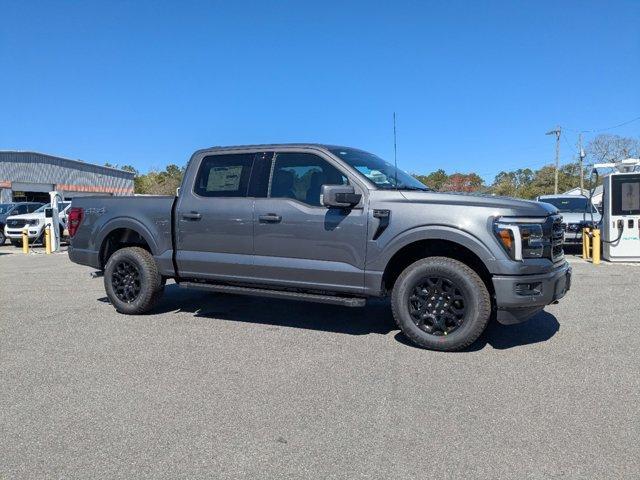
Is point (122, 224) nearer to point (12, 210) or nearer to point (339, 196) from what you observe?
point (339, 196)

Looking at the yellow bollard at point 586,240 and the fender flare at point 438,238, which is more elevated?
the fender flare at point 438,238

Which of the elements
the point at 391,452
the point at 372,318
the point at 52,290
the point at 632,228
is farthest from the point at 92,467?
the point at 632,228

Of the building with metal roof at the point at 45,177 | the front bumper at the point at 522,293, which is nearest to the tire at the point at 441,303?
the front bumper at the point at 522,293

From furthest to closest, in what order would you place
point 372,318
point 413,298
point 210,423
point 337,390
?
1. point 372,318
2. point 413,298
3. point 337,390
4. point 210,423

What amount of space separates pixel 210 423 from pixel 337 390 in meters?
1.01

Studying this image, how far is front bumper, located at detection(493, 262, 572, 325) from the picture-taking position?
182 inches

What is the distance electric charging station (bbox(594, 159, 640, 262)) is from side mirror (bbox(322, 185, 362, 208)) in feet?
31.4

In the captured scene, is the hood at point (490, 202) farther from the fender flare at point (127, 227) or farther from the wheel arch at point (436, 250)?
the fender flare at point (127, 227)

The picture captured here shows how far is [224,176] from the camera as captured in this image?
6.07 meters

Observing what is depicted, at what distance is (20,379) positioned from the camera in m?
4.28

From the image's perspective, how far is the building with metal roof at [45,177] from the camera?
3903 centimetres

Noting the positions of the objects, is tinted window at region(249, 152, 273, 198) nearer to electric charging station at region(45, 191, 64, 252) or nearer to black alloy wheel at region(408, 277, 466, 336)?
black alloy wheel at region(408, 277, 466, 336)

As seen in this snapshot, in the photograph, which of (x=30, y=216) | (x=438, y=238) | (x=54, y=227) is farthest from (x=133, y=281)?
(x=30, y=216)

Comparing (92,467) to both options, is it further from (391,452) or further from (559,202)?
(559,202)
